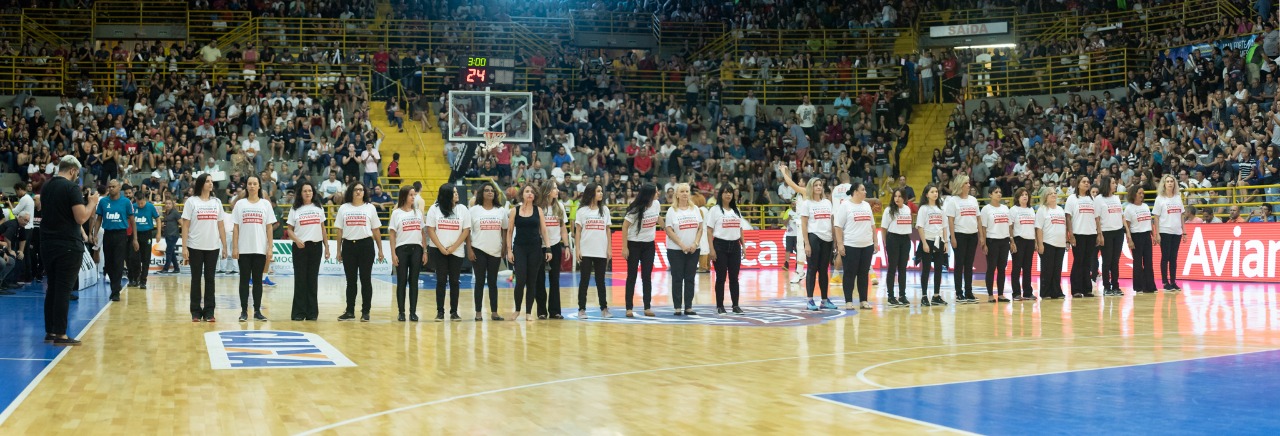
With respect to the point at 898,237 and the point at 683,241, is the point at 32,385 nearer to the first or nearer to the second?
the point at 683,241

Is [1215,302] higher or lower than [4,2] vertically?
lower

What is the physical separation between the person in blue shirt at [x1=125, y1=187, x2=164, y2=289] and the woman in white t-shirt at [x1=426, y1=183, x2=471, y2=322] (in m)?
6.18

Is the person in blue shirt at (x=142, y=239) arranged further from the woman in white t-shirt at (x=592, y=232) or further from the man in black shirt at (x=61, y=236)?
the woman in white t-shirt at (x=592, y=232)

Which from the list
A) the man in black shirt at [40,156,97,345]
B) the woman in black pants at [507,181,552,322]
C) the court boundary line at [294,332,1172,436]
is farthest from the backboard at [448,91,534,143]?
the court boundary line at [294,332,1172,436]

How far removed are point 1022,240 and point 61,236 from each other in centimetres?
1208

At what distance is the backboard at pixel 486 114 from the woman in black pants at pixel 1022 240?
46.5 ft

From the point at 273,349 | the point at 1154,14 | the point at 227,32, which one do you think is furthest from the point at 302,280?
the point at 1154,14

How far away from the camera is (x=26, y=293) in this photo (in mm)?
17234

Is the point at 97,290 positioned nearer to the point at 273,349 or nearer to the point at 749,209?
the point at 273,349

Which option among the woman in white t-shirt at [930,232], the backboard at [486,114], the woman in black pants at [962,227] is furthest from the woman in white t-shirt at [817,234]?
the backboard at [486,114]

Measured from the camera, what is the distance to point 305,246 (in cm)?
1356

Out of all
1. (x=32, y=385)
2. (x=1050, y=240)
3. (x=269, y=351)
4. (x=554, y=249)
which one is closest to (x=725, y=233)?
(x=554, y=249)

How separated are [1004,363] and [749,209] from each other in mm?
21100

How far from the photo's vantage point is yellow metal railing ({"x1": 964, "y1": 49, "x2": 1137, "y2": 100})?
32.1 m
